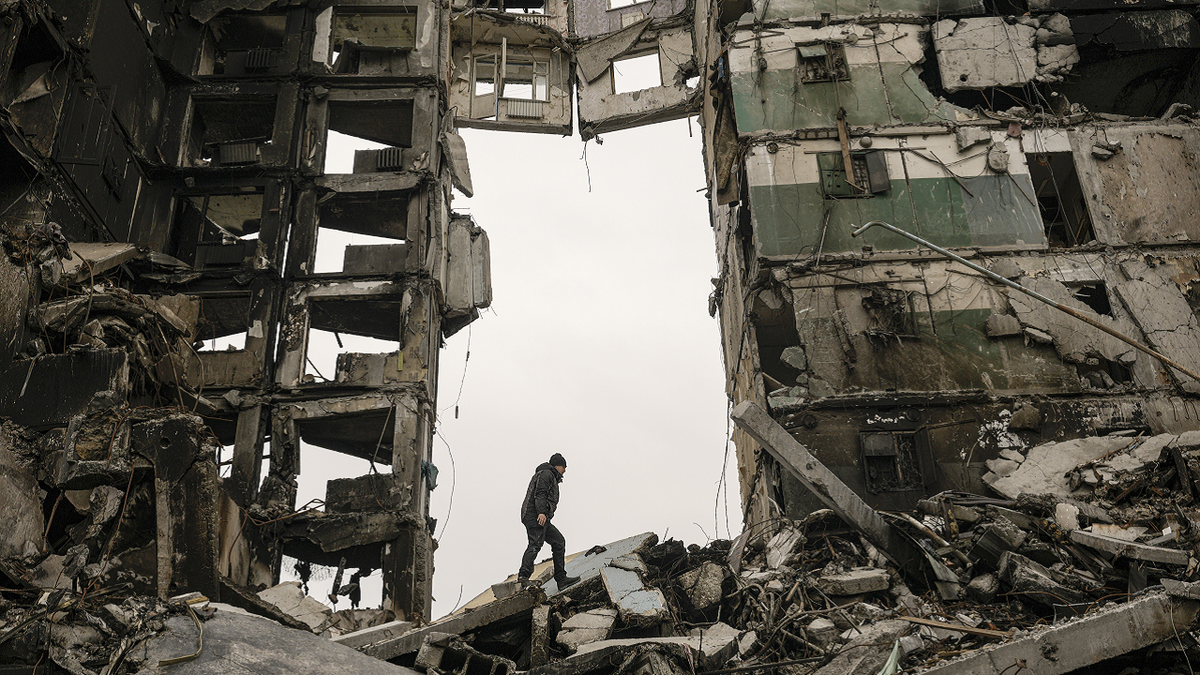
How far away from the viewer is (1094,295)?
16.9 meters

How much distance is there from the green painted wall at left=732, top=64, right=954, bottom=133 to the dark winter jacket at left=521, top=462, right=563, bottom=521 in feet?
29.8

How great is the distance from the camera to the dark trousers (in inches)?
486

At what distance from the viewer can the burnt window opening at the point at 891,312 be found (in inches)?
640

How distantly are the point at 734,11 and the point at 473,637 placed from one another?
15119 millimetres

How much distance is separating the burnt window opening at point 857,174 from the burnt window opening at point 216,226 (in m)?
15.1

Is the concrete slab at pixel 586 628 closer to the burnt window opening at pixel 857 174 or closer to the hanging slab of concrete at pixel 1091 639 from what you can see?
the hanging slab of concrete at pixel 1091 639

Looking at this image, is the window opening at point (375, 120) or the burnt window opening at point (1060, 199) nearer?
the burnt window opening at point (1060, 199)

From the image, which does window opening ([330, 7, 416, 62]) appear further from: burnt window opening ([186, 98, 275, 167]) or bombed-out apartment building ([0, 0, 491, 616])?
burnt window opening ([186, 98, 275, 167])

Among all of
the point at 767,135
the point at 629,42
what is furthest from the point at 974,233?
the point at 629,42

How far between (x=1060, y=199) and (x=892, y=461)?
7386 millimetres

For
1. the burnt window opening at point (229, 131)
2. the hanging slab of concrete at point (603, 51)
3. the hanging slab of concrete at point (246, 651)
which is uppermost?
the hanging slab of concrete at point (603, 51)

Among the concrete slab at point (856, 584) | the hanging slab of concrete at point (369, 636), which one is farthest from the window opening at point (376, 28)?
the concrete slab at point (856, 584)

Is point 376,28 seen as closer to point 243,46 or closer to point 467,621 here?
point 243,46

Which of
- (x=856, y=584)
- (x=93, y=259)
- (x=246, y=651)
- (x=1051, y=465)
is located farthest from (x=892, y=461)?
(x=93, y=259)
